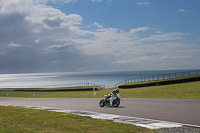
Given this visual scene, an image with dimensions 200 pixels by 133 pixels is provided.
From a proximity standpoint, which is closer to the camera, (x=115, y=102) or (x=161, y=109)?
(x=161, y=109)

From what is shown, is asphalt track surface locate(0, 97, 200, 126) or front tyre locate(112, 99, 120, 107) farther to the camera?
front tyre locate(112, 99, 120, 107)

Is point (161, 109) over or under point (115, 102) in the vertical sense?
under

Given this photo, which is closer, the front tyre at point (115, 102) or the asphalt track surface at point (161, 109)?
the asphalt track surface at point (161, 109)

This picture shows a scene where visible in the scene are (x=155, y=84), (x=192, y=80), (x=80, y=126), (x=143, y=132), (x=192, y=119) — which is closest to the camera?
(x=143, y=132)

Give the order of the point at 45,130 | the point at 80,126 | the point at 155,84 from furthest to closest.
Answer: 1. the point at 155,84
2. the point at 80,126
3. the point at 45,130

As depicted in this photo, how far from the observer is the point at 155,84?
38.8 metres

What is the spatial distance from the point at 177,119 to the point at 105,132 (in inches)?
169

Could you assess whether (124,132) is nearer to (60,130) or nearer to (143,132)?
(143,132)

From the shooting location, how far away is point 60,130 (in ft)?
29.2

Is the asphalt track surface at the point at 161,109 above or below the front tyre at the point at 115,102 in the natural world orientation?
below

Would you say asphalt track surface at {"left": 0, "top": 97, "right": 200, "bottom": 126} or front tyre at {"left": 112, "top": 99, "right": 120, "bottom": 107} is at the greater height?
front tyre at {"left": 112, "top": 99, "right": 120, "bottom": 107}

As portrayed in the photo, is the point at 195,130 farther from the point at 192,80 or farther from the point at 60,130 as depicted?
the point at 192,80

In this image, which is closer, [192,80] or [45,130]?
[45,130]

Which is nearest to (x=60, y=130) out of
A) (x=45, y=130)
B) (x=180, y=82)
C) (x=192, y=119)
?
(x=45, y=130)
